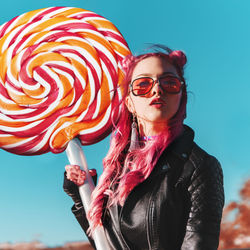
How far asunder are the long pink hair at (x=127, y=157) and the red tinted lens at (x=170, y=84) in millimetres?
90

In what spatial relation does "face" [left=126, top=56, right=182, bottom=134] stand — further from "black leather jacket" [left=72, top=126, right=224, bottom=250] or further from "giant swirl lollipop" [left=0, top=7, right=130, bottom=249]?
"giant swirl lollipop" [left=0, top=7, right=130, bottom=249]

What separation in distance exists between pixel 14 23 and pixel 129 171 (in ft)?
6.11

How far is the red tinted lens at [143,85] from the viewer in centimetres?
186

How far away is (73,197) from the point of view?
234 centimetres

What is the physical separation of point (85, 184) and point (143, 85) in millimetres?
834

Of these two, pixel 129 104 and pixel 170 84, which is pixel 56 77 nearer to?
pixel 129 104

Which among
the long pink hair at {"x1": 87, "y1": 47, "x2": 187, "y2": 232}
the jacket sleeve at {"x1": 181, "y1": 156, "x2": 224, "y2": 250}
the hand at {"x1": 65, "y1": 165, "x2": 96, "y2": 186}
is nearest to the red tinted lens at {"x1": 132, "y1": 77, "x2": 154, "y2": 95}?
the long pink hair at {"x1": 87, "y1": 47, "x2": 187, "y2": 232}

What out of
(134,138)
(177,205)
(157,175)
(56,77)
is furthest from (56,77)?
(177,205)

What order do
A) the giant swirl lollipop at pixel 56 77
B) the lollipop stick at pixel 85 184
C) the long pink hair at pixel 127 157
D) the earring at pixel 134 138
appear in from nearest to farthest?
1. the long pink hair at pixel 127 157
2. the earring at pixel 134 138
3. the lollipop stick at pixel 85 184
4. the giant swirl lollipop at pixel 56 77

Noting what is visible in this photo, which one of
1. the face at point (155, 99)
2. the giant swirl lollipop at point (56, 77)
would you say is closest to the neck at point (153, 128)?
the face at point (155, 99)

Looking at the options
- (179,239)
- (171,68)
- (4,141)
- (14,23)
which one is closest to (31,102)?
(4,141)

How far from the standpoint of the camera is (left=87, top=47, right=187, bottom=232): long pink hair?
1.83 metres

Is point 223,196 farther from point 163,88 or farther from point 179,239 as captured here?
point 163,88

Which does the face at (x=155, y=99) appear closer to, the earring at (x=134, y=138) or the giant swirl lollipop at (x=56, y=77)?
the earring at (x=134, y=138)
